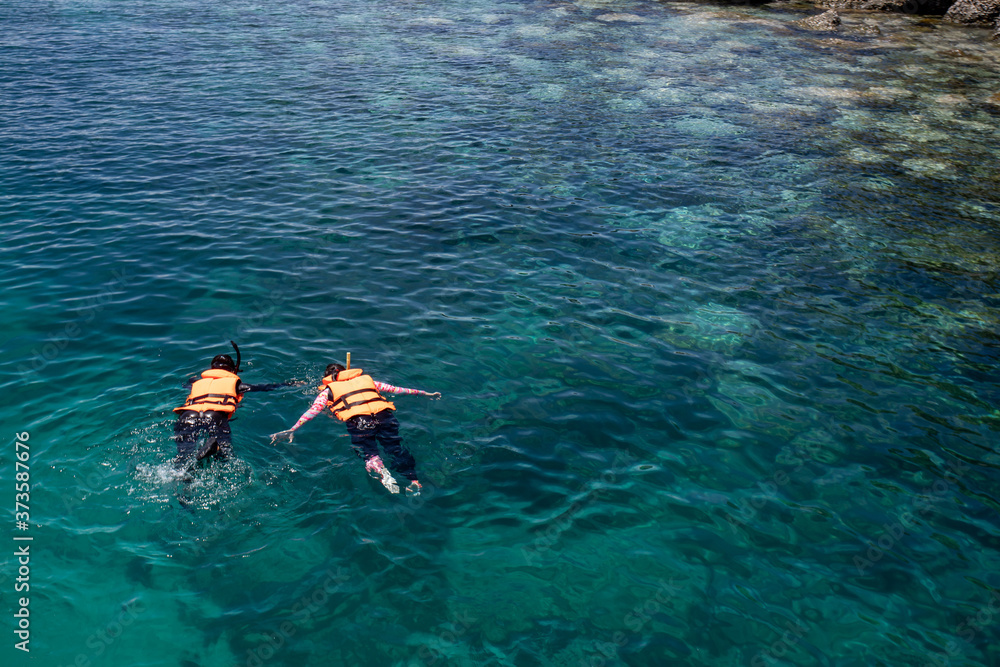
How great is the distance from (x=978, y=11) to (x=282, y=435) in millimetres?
54592

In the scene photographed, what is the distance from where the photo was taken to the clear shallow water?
9.50m

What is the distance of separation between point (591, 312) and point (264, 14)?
44.4 m

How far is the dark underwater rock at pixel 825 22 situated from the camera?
1778 inches

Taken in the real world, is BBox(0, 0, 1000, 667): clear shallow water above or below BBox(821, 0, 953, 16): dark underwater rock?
below

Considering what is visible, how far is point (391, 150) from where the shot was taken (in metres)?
25.9

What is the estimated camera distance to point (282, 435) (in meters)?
12.1

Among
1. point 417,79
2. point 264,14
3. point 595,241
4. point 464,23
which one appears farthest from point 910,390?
point 264,14

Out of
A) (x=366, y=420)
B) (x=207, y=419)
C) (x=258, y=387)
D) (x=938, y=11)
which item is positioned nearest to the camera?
(x=207, y=419)

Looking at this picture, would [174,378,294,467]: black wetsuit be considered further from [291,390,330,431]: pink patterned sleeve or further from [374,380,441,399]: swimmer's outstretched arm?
[374,380,441,399]: swimmer's outstretched arm

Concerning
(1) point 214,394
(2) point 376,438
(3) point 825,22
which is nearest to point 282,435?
(1) point 214,394

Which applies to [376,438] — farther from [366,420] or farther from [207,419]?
[207,419]

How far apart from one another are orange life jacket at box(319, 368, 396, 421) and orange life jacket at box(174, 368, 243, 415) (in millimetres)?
1718

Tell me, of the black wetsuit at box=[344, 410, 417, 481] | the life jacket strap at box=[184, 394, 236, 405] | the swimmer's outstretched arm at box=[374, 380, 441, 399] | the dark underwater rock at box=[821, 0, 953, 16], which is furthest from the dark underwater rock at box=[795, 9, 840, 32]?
the life jacket strap at box=[184, 394, 236, 405]
